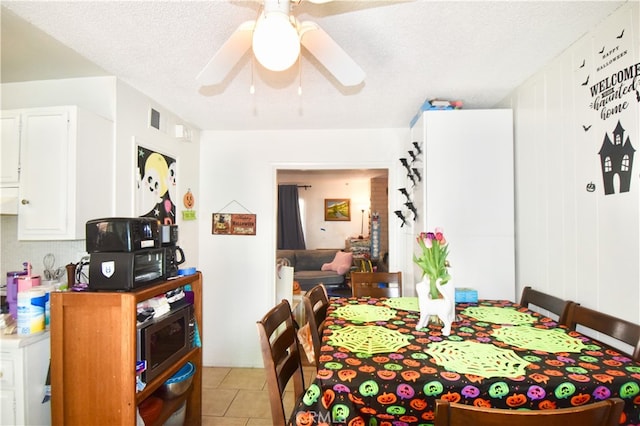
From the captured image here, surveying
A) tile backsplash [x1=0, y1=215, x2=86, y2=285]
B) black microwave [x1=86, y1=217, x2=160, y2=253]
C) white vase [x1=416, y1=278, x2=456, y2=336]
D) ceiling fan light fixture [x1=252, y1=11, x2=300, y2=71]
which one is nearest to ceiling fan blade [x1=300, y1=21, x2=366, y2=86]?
ceiling fan light fixture [x1=252, y1=11, x2=300, y2=71]

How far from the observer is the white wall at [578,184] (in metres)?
1.39

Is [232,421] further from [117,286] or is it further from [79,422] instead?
[117,286]

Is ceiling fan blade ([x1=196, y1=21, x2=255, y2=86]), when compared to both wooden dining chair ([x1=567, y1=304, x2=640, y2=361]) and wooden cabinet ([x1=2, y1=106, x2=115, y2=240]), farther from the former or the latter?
wooden dining chair ([x1=567, y1=304, x2=640, y2=361])

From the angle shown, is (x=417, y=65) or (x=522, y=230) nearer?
(x=417, y=65)

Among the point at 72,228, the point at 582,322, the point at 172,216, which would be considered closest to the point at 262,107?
the point at 172,216

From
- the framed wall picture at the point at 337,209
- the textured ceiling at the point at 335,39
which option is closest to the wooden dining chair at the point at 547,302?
the textured ceiling at the point at 335,39

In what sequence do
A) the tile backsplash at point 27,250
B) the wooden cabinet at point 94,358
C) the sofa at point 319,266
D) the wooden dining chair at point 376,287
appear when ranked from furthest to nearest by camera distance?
1. the sofa at point 319,266
2. the wooden dining chair at point 376,287
3. the tile backsplash at point 27,250
4. the wooden cabinet at point 94,358

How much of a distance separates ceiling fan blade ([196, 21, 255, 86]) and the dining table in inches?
47.1

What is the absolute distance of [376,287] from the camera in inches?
97.3

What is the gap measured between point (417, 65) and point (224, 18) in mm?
1070

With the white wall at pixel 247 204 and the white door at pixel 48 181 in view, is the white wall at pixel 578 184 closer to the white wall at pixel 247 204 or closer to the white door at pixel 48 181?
the white wall at pixel 247 204

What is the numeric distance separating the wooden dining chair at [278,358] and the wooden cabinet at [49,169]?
1.25 metres

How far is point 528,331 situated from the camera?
1484 mm

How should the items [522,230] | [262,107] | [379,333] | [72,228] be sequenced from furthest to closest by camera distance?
1. [262,107]
2. [522,230]
3. [72,228]
4. [379,333]
